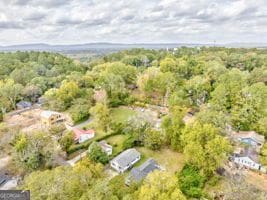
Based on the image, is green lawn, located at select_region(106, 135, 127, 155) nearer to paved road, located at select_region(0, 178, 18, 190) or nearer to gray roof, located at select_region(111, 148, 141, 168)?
gray roof, located at select_region(111, 148, 141, 168)

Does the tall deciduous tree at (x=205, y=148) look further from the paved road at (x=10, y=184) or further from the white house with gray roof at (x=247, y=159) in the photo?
the paved road at (x=10, y=184)

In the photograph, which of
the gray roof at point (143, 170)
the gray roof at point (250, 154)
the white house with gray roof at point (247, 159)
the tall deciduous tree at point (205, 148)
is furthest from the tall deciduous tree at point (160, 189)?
the gray roof at point (250, 154)

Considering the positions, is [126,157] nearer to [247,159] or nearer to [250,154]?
[247,159]

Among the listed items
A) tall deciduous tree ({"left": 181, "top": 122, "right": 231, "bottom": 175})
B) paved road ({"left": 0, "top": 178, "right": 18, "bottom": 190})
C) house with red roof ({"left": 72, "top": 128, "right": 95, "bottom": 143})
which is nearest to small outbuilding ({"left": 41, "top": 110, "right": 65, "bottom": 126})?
house with red roof ({"left": 72, "top": 128, "right": 95, "bottom": 143})

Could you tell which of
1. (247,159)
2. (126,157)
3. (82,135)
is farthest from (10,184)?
(247,159)

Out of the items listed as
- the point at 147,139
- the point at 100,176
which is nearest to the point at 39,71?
the point at 147,139

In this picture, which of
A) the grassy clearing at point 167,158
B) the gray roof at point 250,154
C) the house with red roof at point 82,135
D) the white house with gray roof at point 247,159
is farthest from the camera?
the house with red roof at point 82,135

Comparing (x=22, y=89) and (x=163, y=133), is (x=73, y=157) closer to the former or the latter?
(x=163, y=133)

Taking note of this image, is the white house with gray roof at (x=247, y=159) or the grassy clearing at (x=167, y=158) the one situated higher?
the white house with gray roof at (x=247, y=159)
